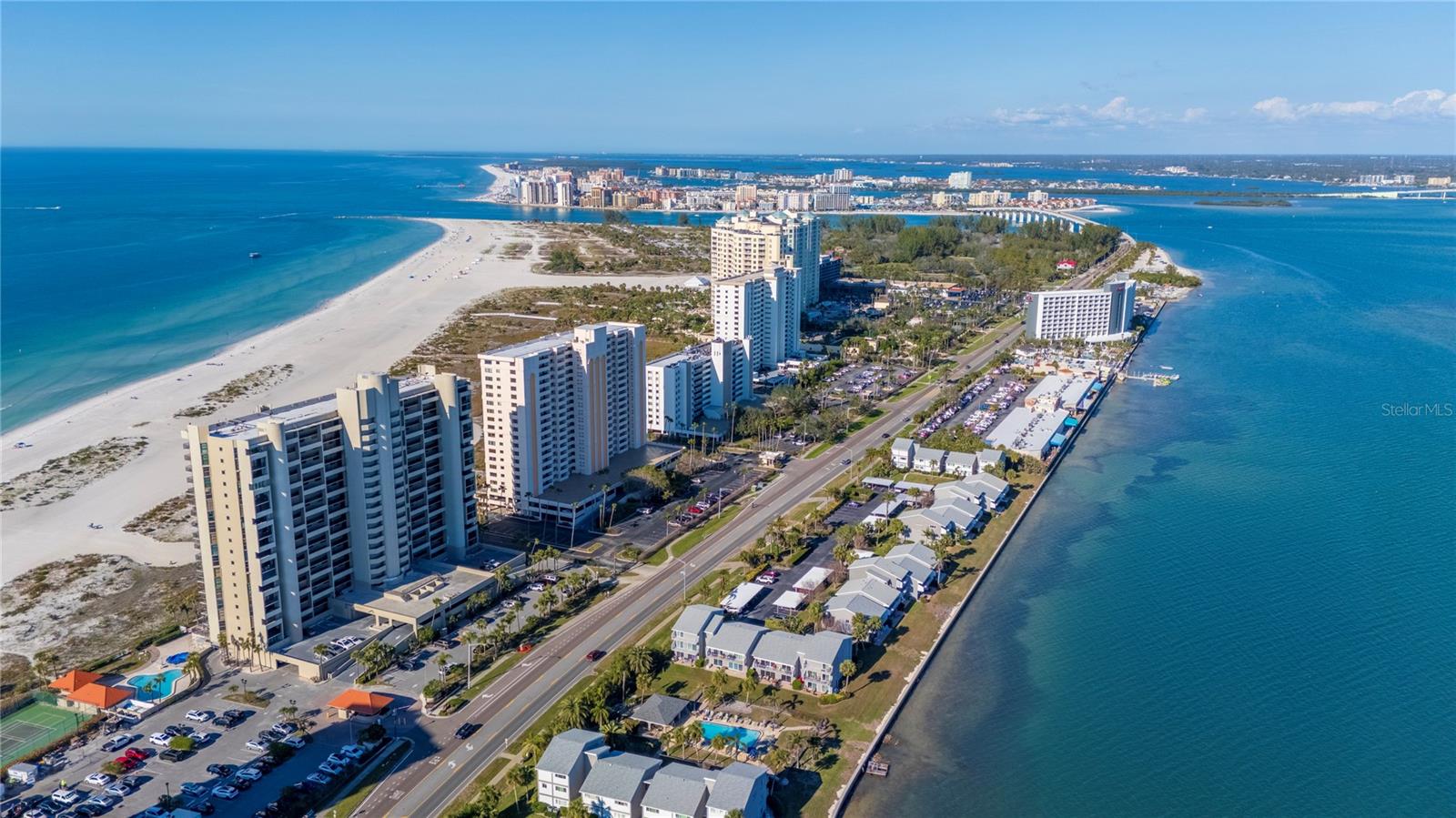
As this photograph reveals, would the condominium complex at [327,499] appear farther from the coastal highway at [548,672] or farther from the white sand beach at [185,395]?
the white sand beach at [185,395]

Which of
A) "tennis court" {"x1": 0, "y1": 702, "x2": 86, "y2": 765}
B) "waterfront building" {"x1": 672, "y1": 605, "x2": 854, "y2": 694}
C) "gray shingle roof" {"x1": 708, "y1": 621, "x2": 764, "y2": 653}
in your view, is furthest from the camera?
"gray shingle roof" {"x1": 708, "y1": 621, "x2": 764, "y2": 653}

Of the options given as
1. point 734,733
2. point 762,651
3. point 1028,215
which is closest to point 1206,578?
point 762,651

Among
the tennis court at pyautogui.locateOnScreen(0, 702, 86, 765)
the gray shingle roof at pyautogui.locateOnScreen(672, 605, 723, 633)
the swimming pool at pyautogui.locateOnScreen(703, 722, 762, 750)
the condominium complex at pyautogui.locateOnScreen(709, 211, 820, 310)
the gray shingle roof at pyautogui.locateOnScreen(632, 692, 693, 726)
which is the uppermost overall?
the condominium complex at pyautogui.locateOnScreen(709, 211, 820, 310)

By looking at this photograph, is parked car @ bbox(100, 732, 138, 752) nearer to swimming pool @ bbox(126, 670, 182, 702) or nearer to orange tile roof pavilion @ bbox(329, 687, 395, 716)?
swimming pool @ bbox(126, 670, 182, 702)

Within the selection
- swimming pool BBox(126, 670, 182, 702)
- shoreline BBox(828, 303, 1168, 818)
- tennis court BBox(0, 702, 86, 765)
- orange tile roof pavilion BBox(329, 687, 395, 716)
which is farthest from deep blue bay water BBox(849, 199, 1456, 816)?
tennis court BBox(0, 702, 86, 765)

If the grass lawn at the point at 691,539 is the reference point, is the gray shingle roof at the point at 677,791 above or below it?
below

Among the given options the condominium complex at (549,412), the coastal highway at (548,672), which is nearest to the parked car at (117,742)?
the coastal highway at (548,672)

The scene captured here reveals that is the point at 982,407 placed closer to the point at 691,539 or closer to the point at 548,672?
the point at 691,539
